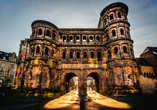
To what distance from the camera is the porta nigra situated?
1841 centimetres

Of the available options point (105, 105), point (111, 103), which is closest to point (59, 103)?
point (105, 105)

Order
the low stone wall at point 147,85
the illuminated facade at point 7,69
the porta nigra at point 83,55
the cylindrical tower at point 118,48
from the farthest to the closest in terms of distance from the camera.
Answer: the illuminated facade at point 7,69 → the low stone wall at point 147,85 → the porta nigra at point 83,55 → the cylindrical tower at point 118,48

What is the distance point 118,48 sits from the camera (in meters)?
19.7

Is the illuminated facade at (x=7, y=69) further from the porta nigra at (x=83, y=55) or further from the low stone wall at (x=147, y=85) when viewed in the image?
the low stone wall at (x=147, y=85)

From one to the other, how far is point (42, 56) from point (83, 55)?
9009 mm

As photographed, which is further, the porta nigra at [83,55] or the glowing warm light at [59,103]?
the porta nigra at [83,55]

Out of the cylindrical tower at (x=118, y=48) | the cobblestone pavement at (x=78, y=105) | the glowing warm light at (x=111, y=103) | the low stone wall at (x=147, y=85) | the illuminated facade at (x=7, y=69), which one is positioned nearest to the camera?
the cobblestone pavement at (x=78, y=105)

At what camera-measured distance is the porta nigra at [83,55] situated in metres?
18.4

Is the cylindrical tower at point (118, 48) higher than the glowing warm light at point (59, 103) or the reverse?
higher

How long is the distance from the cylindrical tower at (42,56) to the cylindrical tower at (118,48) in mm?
12201

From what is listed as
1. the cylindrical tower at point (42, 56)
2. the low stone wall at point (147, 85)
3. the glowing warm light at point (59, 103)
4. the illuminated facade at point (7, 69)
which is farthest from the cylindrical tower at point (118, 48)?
the illuminated facade at point (7, 69)

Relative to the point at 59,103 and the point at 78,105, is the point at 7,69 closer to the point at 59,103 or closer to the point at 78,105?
the point at 59,103

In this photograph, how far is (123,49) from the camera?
19.6m

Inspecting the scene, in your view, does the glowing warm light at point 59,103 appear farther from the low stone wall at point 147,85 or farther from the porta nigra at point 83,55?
the low stone wall at point 147,85
